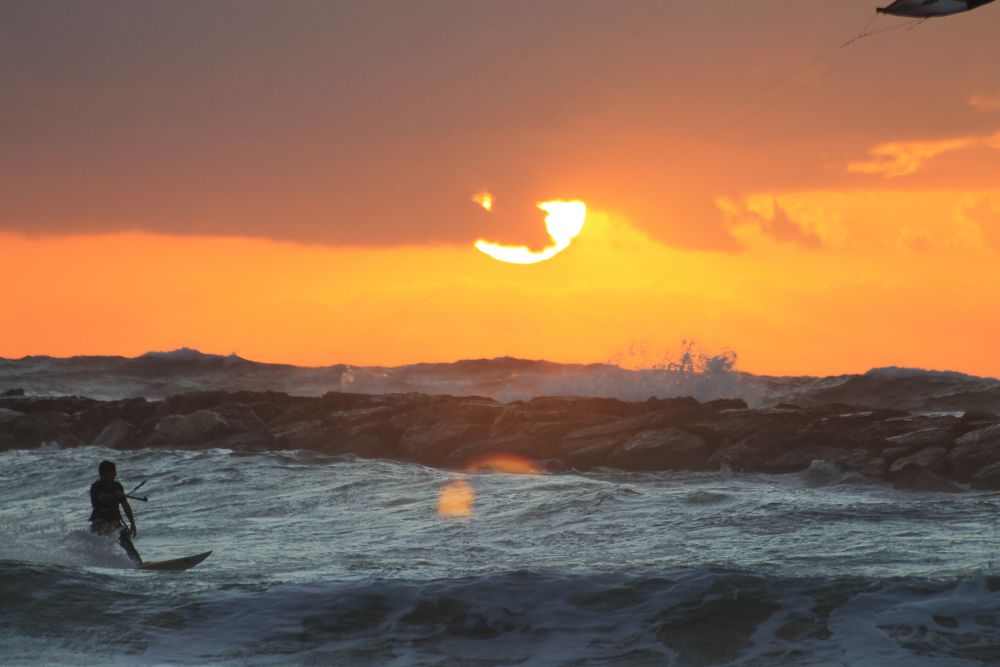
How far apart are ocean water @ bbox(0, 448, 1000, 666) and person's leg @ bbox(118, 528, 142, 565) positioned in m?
0.35

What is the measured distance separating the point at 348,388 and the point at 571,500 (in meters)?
44.9

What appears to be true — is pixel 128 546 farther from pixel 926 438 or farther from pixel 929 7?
pixel 926 438

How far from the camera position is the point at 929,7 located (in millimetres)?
14445

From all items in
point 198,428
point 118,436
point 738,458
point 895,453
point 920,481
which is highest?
point 198,428

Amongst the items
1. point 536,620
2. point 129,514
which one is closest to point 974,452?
point 536,620

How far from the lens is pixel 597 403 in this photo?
31797 mm

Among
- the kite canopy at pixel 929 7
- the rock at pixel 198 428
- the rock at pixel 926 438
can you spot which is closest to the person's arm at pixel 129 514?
the kite canopy at pixel 929 7

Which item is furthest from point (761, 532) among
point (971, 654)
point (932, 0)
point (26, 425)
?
point (26, 425)

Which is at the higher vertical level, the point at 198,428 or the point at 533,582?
the point at 198,428

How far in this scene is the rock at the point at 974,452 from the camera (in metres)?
22.5

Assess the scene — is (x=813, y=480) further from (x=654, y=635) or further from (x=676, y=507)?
(x=654, y=635)

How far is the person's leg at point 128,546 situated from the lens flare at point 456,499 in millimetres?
5990

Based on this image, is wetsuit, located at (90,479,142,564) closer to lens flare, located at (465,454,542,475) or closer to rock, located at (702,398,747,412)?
lens flare, located at (465,454,542,475)

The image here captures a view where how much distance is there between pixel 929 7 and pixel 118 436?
25.5m
